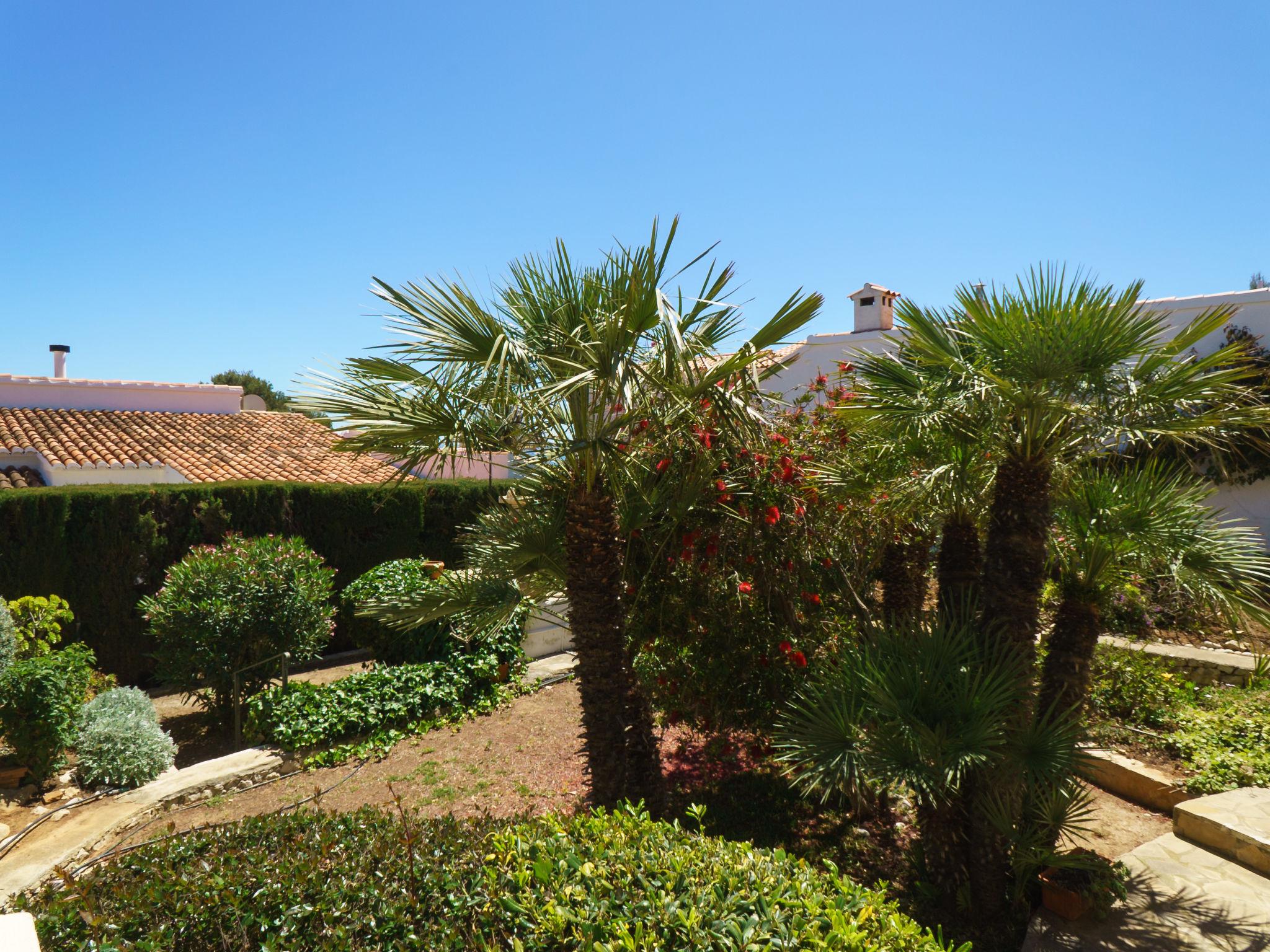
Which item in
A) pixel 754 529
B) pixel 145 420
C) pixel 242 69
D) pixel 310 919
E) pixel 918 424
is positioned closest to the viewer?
pixel 310 919

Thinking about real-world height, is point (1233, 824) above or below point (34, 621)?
below

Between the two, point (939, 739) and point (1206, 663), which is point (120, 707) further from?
point (1206, 663)

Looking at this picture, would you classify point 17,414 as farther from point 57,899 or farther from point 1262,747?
point 1262,747

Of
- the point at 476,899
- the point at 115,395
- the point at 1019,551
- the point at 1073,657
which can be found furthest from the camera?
the point at 115,395

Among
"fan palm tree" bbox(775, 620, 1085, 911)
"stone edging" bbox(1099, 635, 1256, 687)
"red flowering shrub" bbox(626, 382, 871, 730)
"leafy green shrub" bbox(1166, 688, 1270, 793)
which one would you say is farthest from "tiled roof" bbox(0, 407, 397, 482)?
"leafy green shrub" bbox(1166, 688, 1270, 793)

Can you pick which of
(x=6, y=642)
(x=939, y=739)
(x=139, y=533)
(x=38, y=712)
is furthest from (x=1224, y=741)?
(x=139, y=533)

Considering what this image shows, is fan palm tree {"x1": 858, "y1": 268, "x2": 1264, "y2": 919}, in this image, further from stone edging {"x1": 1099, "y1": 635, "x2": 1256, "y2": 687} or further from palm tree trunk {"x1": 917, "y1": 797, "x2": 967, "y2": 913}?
stone edging {"x1": 1099, "y1": 635, "x2": 1256, "y2": 687}

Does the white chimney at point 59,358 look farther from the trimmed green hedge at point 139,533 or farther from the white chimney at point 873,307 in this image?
the white chimney at point 873,307

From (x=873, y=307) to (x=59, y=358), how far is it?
70.5ft

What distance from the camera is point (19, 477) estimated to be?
46.0ft

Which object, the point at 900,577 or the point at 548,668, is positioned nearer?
the point at 900,577

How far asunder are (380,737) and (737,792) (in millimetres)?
3829

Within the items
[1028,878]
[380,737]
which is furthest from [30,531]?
[1028,878]

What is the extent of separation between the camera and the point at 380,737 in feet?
26.3
